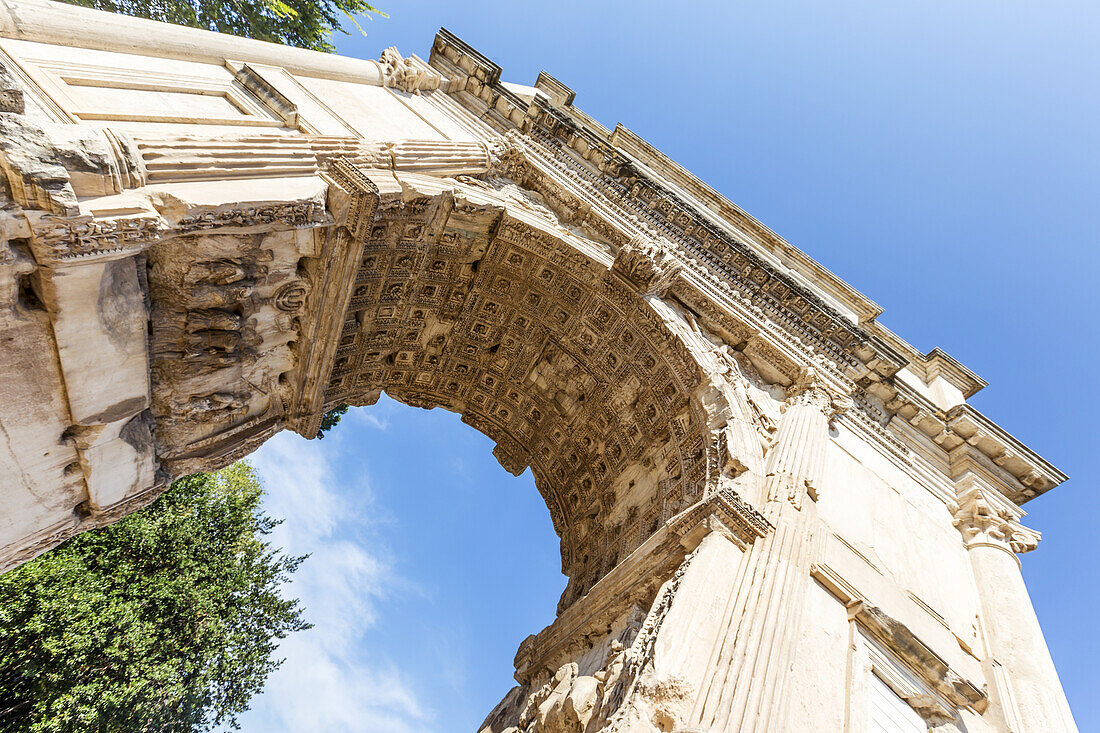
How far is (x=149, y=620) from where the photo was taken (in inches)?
466

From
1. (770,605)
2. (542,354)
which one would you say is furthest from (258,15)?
(770,605)

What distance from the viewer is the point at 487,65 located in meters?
10.6

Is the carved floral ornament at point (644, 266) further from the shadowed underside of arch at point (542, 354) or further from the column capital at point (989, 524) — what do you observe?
the column capital at point (989, 524)

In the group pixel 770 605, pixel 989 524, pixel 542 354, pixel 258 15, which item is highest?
pixel 258 15

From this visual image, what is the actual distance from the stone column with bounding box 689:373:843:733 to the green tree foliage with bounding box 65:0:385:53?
12801 millimetres

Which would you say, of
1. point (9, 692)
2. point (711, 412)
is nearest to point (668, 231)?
point (711, 412)

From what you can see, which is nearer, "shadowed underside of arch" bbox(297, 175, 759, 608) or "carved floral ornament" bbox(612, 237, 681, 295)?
"shadowed underside of arch" bbox(297, 175, 759, 608)

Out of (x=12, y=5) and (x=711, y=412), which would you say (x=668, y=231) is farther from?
(x=12, y=5)

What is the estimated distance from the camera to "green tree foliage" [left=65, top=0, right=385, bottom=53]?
547 inches

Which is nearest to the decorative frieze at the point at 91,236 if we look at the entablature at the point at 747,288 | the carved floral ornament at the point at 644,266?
the carved floral ornament at the point at 644,266

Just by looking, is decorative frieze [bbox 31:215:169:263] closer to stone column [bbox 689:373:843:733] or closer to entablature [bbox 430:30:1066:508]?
stone column [bbox 689:373:843:733]

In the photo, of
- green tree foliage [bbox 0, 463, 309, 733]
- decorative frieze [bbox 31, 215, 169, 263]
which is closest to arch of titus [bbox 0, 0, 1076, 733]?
decorative frieze [bbox 31, 215, 169, 263]

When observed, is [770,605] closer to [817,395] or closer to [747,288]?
[817,395]

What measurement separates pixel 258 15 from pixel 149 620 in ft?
42.0
